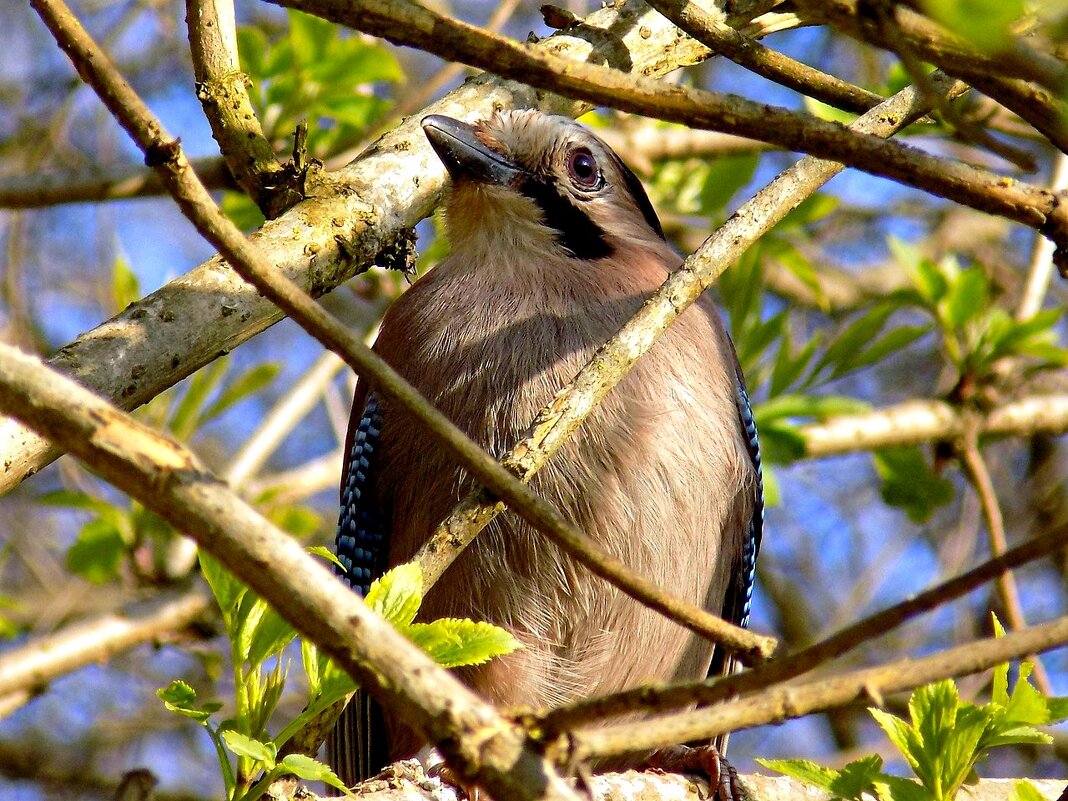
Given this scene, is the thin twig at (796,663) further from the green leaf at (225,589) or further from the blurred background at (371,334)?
the blurred background at (371,334)

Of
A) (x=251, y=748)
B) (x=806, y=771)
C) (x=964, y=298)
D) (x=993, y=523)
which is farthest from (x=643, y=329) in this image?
(x=964, y=298)

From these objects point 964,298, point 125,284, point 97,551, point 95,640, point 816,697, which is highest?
point 964,298

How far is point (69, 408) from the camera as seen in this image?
1.92 metres

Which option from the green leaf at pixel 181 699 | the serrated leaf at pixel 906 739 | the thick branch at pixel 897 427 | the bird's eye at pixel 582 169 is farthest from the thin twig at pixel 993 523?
the green leaf at pixel 181 699

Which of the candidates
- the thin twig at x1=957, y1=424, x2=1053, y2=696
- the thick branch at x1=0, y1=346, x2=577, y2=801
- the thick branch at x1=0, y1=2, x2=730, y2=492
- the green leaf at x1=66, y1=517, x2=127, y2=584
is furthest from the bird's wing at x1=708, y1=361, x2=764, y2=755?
the thick branch at x1=0, y1=346, x2=577, y2=801

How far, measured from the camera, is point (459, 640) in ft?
9.19

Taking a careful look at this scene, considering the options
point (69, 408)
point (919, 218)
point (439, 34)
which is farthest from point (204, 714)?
point (919, 218)

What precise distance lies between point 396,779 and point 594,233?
8.52 feet

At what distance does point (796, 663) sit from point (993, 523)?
14.0 feet

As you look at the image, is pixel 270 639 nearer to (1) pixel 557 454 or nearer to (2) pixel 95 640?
(1) pixel 557 454

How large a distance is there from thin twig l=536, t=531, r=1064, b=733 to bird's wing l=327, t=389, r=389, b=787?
3.19 meters

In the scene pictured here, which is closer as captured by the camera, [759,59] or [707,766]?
[759,59]

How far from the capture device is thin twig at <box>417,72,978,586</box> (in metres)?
3.03

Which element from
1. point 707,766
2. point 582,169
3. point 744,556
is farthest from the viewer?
point 582,169
